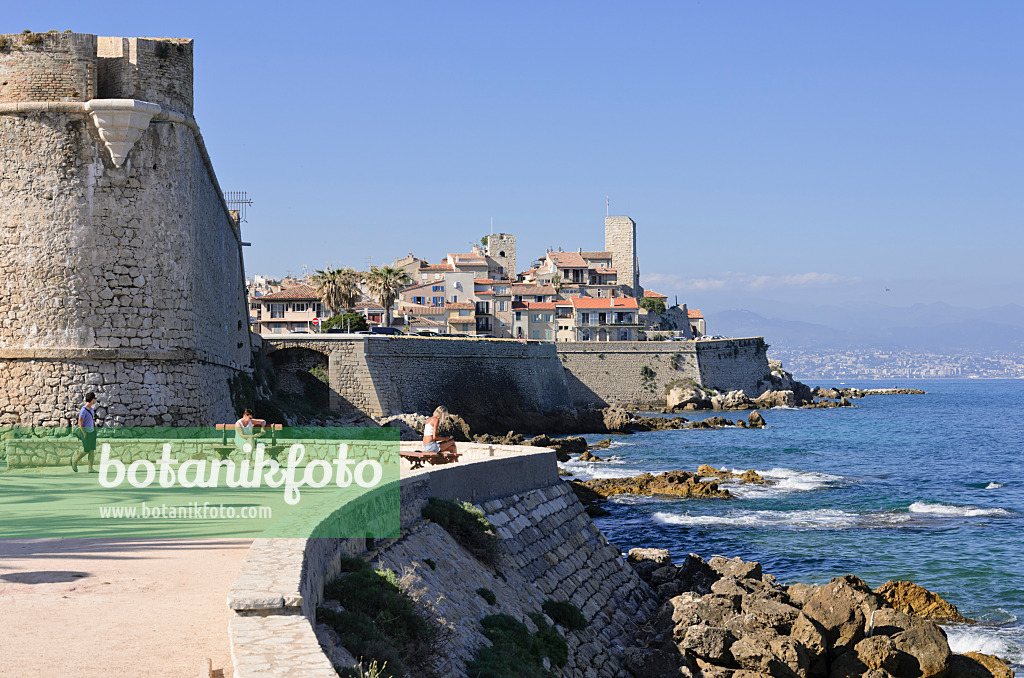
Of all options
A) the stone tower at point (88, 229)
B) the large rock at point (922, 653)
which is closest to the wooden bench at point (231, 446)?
the stone tower at point (88, 229)

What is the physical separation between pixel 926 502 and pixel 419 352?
30617mm

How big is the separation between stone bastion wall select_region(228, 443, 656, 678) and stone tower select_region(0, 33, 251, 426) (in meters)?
7.04

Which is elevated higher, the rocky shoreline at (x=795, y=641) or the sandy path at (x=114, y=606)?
the sandy path at (x=114, y=606)

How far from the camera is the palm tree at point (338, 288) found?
72.6 metres

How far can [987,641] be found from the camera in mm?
18531

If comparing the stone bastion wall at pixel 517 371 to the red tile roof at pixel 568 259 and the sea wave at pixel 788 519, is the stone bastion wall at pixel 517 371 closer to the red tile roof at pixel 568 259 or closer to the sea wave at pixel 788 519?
→ the sea wave at pixel 788 519

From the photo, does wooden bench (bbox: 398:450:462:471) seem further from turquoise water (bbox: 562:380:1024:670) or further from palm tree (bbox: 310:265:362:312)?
palm tree (bbox: 310:265:362:312)

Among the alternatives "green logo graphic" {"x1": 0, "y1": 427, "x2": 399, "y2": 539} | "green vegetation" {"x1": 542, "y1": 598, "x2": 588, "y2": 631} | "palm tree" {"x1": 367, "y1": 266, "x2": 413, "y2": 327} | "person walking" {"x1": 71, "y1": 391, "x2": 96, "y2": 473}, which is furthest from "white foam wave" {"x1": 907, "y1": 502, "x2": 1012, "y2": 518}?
"palm tree" {"x1": 367, "y1": 266, "x2": 413, "y2": 327}

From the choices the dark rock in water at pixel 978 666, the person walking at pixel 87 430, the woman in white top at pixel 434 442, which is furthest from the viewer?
the person walking at pixel 87 430

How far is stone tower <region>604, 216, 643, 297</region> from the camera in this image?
131625 mm

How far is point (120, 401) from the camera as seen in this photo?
21078 mm

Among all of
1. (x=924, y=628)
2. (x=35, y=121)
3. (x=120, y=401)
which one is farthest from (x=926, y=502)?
(x=35, y=121)

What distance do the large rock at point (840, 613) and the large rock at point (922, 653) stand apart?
0.67 m

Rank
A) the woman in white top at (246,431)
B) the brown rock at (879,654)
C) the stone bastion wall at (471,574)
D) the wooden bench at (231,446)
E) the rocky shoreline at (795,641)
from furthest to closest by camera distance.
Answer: the wooden bench at (231,446)
the woman in white top at (246,431)
the brown rock at (879,654)
the rocky shoreline at (795,641)
the stone bastion wall at (471,574)
